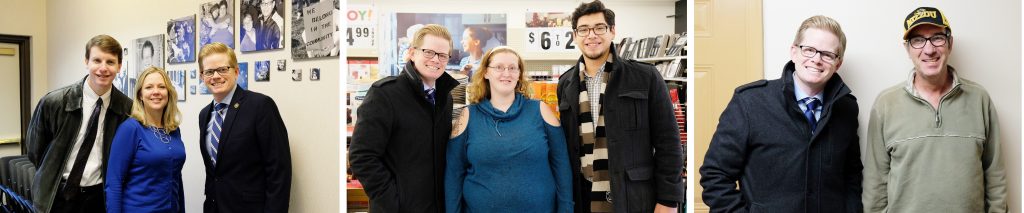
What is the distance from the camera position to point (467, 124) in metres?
2.33

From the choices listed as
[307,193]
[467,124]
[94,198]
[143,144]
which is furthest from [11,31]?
[467,124]

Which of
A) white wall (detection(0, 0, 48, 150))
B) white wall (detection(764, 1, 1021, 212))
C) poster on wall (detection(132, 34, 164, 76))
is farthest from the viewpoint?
white wall (detection(0, 0, 48, 150))

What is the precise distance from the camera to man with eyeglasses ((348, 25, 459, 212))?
7.78ft

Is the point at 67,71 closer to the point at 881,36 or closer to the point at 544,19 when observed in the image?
the point at 544,19

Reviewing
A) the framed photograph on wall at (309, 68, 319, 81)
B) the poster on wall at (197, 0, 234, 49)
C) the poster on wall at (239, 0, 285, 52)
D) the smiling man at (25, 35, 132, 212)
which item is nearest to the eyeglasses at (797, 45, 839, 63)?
the framed photograph on wall at (309, 68, 319, 81)

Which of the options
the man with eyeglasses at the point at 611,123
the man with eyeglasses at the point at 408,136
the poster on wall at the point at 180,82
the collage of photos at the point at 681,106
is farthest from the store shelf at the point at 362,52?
the poster on wall at the point at 180,82

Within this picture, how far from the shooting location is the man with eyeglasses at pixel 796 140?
2.29 m

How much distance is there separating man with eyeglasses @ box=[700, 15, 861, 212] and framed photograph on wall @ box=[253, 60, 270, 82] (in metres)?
2.27

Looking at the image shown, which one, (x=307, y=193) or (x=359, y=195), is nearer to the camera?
(x=359, y=195)

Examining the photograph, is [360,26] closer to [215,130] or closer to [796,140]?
[215,130]

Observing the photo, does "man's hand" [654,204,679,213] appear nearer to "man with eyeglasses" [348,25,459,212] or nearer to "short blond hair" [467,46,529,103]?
"short blond hair" [467,46,529,103]

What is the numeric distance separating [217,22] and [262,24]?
606 millimetres

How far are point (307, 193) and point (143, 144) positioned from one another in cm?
77

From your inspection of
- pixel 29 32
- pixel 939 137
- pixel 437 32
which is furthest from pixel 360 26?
pixel 29 32
